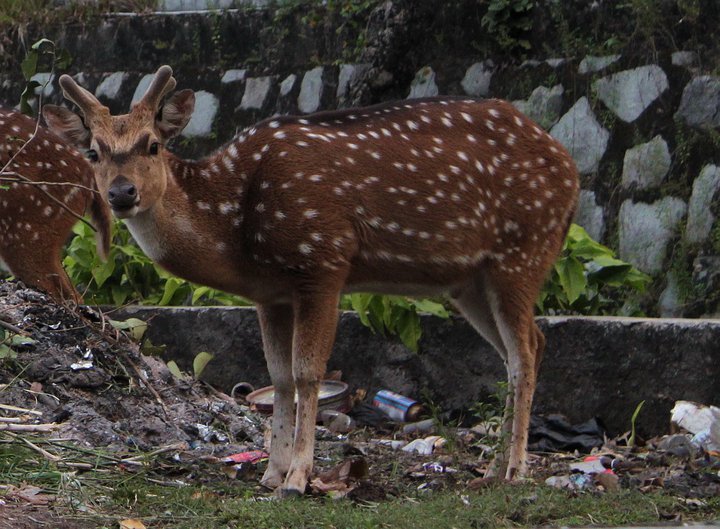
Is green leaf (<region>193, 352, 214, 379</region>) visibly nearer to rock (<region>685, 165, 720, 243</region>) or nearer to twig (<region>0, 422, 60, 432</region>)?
twig (<region>0, 422, 60, 432</region>)

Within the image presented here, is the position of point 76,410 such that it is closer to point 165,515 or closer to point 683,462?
point 165,515

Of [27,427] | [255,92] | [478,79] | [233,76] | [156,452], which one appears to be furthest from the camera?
[233,76]

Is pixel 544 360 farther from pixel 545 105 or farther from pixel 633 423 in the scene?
pixel 545 105

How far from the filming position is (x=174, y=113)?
21.0 feet

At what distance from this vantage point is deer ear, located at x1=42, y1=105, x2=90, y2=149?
629 cm

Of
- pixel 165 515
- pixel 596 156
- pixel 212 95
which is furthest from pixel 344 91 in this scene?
pixel 165 515

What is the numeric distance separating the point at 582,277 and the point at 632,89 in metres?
2.04

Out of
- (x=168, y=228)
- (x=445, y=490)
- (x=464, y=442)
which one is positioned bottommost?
(x=464, y=442)

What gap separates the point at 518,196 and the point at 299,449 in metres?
1.82

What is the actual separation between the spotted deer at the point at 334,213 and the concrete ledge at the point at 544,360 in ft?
2.75

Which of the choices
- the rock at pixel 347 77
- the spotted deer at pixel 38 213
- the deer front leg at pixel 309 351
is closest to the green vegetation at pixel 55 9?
the rock at pixel 347 77

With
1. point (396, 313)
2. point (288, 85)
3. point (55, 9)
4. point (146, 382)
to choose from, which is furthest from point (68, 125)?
point (55, 9)

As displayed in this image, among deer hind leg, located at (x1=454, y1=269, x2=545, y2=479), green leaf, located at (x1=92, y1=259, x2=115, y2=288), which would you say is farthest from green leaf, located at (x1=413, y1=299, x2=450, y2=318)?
green leaf, located at (x1=92, y1=259, x2=115, y2=288)

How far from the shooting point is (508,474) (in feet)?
20.7
